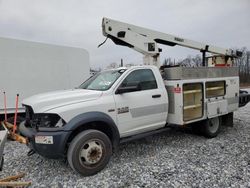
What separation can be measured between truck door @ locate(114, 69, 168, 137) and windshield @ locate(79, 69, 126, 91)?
22cm

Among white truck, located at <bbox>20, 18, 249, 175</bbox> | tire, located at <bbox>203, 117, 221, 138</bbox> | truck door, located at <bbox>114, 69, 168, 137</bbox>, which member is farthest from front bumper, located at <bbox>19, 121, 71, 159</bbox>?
tire, located at <bbox>203, 117, 221, 138</bbox>

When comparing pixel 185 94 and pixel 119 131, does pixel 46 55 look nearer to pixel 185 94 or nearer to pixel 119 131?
pixel 119 131

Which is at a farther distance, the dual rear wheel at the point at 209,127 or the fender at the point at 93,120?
the dual rear wheel at the point at 209,127

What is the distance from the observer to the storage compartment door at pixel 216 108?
5.15 meters

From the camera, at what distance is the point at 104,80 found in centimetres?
434

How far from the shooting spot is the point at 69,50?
22.2 feet

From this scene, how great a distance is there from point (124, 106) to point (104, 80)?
32.5 inches

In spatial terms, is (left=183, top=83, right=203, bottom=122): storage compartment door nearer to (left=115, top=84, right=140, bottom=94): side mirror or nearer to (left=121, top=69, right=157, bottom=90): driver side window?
(left=121, top=69, right=157, bottom=90): driver side window

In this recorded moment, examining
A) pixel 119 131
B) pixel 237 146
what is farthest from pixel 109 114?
pixel 237 146

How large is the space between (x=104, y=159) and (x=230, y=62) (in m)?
6.33

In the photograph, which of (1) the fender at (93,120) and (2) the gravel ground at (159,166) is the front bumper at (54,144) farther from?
(2) the gravel ground at (159,166)

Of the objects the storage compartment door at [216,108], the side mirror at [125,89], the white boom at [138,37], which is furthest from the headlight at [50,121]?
the storage compartment door at [216,108]

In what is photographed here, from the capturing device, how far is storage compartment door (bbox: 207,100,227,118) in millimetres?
5149

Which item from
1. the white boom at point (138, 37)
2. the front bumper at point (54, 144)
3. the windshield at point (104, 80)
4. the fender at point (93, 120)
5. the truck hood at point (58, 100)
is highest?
the white boom at point (138, 37)
